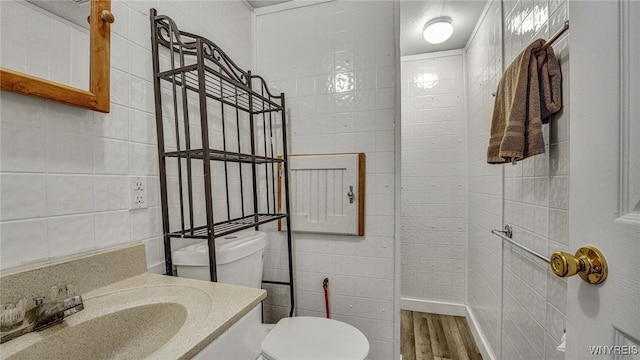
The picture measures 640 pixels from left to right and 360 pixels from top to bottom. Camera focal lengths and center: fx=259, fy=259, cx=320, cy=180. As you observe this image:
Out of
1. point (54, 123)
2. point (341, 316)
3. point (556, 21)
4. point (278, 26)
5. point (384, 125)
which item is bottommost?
point (341, 316)

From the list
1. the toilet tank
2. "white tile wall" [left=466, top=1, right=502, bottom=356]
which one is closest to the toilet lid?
the toilet tank

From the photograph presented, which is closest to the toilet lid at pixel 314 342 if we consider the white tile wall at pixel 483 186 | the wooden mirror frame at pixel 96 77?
the white tile wall at pixel 483 186

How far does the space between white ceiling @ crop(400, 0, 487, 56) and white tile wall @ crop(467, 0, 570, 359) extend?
0.41ft

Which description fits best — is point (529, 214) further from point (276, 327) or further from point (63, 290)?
point (63, 290)

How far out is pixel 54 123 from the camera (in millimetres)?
705

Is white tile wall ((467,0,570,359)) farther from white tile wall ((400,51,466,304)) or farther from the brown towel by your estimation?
white tile wall ((400,51,466,304))

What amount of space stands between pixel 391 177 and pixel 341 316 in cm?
87

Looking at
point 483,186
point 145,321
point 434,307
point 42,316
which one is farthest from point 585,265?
point 434,307

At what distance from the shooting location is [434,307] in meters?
2.35

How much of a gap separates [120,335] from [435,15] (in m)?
2.39

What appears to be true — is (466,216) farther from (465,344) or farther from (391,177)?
(391,177)

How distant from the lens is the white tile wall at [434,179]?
231 cm

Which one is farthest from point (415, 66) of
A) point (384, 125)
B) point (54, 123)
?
point (54, 123)

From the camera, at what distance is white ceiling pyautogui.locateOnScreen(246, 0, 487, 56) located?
1.73m
